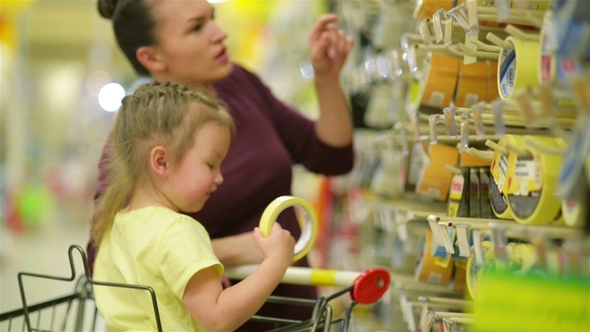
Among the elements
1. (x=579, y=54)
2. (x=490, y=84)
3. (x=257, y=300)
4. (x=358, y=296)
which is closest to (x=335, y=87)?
(x=490, y=84)

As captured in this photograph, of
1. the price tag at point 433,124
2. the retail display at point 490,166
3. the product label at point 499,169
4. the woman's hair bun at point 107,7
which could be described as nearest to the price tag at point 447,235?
the retail display at point 490,166

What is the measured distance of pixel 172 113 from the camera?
1.29 m

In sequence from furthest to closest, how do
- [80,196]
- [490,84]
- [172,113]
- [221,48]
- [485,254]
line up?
1. [80,196]
2. [221,48]
3. [490,84]
4. [172,113]
5. [485,254]

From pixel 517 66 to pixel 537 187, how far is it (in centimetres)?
20

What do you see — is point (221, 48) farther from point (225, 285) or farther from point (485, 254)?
point (485, 254)

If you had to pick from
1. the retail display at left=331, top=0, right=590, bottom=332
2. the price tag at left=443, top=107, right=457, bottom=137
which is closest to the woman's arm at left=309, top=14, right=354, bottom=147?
the retail display at left=331, top=0, right=590, bottom=332

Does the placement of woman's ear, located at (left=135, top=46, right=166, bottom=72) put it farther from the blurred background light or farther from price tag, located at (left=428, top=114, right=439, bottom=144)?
the blurred background light

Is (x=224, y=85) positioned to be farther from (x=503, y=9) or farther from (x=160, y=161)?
(x=503, y=9)

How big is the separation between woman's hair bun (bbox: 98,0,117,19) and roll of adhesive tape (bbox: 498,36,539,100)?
97 cm

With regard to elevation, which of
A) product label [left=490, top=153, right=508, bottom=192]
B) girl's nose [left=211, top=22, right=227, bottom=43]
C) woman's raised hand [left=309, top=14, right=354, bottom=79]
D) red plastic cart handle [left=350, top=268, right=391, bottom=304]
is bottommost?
red plastic cart handle [left=350, top=268, right=391, bottom=304]

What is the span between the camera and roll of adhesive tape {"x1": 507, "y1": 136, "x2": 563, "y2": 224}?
3.10 feet

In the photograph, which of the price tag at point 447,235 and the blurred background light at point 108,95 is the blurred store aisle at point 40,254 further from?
the blurred background light at point 108,95

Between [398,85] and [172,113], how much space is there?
1.14 m

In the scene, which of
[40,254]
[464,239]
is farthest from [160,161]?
[40,254]
